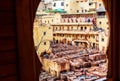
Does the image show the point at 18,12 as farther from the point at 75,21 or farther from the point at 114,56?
the point at 75,21

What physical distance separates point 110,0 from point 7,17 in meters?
0.97

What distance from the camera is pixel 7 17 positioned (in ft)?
3.00

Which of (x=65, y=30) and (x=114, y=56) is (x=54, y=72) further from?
(x=65, y=30)

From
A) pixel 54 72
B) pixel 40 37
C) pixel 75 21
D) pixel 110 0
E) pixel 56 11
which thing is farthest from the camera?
pixel 56 11

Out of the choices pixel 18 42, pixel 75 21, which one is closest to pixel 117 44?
pixel 18 42

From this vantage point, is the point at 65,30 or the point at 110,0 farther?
the point at 65,30

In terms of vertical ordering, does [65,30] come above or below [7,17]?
below

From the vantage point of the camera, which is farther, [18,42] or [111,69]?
[111,69]

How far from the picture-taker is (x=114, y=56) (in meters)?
1.67

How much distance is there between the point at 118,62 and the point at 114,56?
0.29ft

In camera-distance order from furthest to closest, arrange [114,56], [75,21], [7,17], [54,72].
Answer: [75,21]
[54,72]
[114,56]
[7,17]

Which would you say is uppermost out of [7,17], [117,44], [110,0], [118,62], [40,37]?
[110,0]

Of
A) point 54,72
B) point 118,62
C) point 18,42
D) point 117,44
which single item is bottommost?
point 54,72

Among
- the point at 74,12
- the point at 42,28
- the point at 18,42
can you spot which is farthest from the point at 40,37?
the point at 18,42
